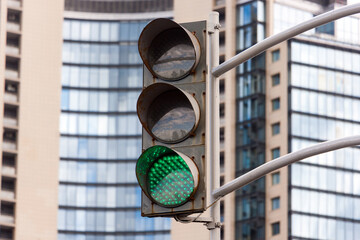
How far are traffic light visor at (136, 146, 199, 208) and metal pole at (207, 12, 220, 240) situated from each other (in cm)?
55

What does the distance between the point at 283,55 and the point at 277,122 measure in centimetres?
609

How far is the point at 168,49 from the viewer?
333 inches

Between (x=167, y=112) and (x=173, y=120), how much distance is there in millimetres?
96

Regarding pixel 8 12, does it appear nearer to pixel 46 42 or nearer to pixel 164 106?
pixel 46 42

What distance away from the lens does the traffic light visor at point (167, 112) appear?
8117mm

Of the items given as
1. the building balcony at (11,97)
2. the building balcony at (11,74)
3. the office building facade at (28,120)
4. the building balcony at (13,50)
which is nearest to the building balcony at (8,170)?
the office building facade at (28,120)

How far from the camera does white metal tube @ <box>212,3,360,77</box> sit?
28.5 ft

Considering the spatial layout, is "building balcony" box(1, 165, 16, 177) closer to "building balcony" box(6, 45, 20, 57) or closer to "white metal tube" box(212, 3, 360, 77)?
"building balcony" box(6, 45, 20, 57)

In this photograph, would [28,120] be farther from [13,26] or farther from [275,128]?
[275,128]

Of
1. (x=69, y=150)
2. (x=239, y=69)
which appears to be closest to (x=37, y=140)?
(x=239, y=69)

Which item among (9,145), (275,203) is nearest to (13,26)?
(9,145)

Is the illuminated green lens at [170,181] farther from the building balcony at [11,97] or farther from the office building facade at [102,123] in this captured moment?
the office building facade at [102,123]

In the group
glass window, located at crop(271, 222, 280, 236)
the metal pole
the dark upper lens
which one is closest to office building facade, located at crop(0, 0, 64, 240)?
→ glass window, located at crop(271, 222, 280, 236)

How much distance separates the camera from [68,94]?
128m
